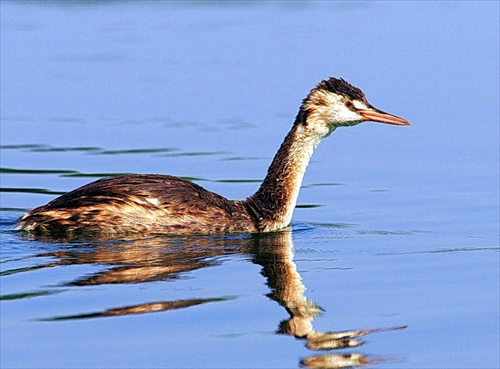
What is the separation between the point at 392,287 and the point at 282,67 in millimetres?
11490

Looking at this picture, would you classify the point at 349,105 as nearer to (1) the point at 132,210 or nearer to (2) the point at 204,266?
(1) the point at 132,210

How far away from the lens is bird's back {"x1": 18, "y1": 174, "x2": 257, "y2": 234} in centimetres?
1144

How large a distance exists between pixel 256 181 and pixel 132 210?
2945mm

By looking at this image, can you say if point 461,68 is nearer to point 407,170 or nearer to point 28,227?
point 407,170

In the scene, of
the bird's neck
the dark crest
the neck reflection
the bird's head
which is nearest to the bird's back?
the neck reflection

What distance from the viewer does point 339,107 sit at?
39.9ft

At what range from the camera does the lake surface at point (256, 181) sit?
8.42 metres

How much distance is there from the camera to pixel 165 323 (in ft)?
28.3

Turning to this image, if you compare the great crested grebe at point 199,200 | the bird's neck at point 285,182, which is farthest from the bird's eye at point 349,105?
the bird's neck at point 285,182

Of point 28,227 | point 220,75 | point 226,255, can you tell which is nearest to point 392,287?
point 226,255

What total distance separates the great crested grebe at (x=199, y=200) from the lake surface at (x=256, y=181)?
20 centimetres

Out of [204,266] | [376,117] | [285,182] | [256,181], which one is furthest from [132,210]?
[256,181]

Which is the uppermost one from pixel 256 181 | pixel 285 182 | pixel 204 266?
pixel 256 181

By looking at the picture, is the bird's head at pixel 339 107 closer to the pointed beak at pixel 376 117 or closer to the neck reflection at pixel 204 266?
the pointed beak at pixel 376 117
